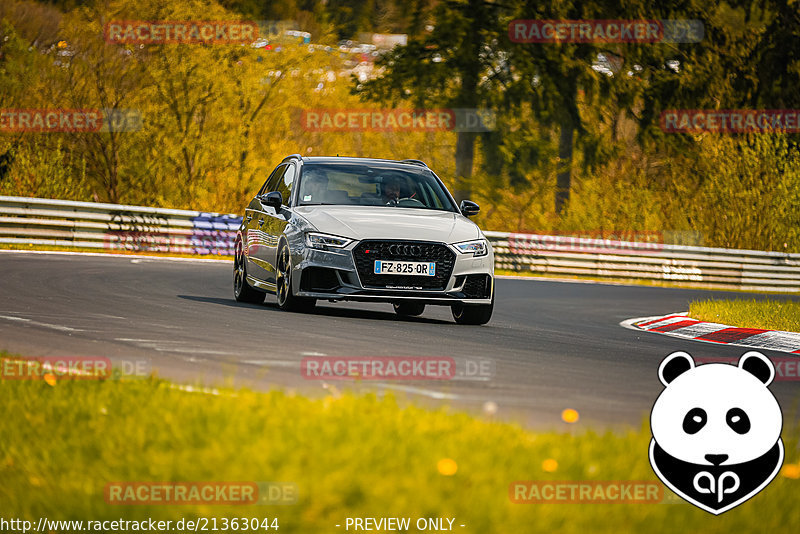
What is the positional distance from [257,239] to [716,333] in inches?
232

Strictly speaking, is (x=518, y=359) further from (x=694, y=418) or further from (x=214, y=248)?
(x=214, y=248)

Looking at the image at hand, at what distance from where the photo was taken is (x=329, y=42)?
147 ft

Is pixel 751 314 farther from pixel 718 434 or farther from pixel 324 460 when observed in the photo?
pixel 324 460

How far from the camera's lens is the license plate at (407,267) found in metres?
13.5

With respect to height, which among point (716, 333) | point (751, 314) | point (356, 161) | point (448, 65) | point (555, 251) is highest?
point (356, 161)

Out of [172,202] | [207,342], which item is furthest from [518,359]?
[172,202]

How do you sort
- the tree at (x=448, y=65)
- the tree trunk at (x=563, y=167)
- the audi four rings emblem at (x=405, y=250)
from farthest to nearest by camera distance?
the tree trunk at (x=563, y=167), the tree at (x=448, y=65), the audi four rings emblem at (x=405, y=250)

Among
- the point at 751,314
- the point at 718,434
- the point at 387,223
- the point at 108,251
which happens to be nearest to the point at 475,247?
the point at 387,223

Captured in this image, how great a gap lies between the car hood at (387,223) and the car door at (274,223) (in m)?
0.34

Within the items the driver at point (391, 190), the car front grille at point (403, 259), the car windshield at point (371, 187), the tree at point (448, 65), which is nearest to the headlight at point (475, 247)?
the car front grille at point (403, 259)

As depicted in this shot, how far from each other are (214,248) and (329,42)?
54.3ft

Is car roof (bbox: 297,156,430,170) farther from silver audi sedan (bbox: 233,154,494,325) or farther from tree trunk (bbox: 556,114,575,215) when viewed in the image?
tree trunk (bbox: 556,114,575,215)

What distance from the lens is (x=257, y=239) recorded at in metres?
15.7

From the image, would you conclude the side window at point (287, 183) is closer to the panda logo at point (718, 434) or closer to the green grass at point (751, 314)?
the green grass at point (751, 314)
